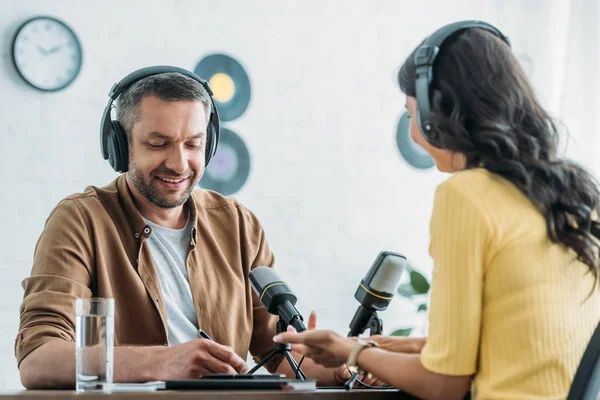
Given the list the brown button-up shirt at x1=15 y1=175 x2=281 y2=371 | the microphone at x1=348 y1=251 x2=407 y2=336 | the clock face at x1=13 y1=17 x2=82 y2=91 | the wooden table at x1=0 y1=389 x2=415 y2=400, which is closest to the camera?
the wooden table at x1=0 y1=389 x2=415 y2=400

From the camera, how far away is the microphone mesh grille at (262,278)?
165 centimetres

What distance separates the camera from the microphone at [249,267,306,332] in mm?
1555

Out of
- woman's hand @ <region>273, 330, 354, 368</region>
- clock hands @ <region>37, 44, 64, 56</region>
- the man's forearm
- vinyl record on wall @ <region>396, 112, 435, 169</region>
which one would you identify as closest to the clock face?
clock hands @ <region>37, 44, 64, 56</region>

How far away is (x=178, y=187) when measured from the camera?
6.70 ft

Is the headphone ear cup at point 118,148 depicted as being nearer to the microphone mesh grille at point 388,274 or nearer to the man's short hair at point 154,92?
Result: the man's short hair at point 154,92

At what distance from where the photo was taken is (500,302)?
1230 mm

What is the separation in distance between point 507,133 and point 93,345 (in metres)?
0.75

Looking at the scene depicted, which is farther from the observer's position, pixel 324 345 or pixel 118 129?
pixel 118 129

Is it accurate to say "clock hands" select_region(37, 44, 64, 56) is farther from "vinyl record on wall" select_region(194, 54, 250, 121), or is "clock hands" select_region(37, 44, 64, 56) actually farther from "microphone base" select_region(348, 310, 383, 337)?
"microphone base" select_region(348, 310, 383, 337)

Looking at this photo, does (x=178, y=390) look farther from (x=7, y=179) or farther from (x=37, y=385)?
(x=7, y=179)

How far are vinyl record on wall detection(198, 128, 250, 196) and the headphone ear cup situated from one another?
1.55 metres

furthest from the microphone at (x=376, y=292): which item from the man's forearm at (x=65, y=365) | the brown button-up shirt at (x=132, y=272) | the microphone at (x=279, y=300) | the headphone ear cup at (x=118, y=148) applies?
the headphone ear cup at (x=118, y=148)

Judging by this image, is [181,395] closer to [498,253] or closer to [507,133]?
[498,253]

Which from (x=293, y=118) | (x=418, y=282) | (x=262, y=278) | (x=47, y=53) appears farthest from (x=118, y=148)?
(x=418, y=282)
